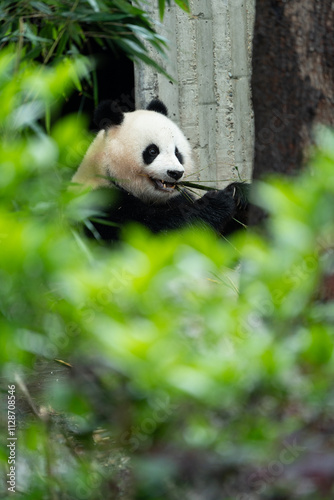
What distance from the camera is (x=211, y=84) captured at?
179 inches

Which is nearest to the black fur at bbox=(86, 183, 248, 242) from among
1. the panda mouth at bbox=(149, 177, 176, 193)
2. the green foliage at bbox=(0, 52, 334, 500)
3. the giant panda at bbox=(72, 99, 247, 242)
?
the giant panda at bbox=(72, 99, 247, 242)

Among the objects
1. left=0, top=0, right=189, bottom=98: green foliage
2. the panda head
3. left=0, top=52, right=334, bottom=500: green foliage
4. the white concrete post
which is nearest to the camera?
left=0, top=52, right=334, bottom=500: green foliage

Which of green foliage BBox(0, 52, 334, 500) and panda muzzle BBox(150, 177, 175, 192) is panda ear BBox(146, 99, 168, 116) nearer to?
panda muzzle BBox(150, 177, 175, 192)

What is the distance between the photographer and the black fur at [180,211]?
3156 millimetres

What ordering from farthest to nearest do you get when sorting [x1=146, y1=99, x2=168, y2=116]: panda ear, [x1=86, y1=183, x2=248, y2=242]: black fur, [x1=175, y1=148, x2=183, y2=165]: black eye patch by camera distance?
[x1=146, y1=99, x2=168, y2=116]: panda ear < [x1=175, y1=148, x2=183, y2=165]: black eye patch < [x1=86, y1=183, x2=248, y2=242]: black fur

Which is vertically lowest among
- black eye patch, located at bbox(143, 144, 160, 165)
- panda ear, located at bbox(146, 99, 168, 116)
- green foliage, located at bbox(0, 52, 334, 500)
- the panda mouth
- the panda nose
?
the panda mouth

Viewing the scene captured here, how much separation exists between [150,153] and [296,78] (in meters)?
1.68

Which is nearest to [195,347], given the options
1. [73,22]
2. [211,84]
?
[73,22]

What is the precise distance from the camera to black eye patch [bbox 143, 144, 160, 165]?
10.9 ft

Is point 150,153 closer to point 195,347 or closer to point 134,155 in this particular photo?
point 134,155

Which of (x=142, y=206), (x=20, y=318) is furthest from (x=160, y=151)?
(x=20, y=318)

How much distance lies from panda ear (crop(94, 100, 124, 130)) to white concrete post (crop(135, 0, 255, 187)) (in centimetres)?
116

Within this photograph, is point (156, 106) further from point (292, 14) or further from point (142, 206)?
point (292, 14)

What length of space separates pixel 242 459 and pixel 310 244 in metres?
0.27
